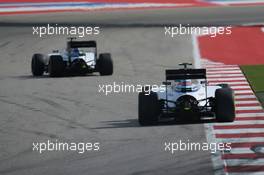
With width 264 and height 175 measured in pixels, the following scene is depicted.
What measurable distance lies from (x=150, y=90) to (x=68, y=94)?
5373 mm

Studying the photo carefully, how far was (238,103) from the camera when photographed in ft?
70.5

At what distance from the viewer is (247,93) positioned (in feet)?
76.3

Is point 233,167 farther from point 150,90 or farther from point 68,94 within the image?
point 68,94

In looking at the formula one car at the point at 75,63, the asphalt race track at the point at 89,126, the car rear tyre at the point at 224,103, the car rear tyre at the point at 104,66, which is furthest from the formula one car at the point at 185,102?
the car rear tyre at the point at 104,66

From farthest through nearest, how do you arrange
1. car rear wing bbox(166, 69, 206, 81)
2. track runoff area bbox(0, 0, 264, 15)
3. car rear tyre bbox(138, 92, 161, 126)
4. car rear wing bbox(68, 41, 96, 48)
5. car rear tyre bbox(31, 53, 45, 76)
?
track runoff area bbox(0, 0, 264, 15)
car rear tyre bbox(31, 53, 45, 76)
car rear wing bbox(68, 41, 96, 48)
car rear wing bbox(166, 69, 206, 81)
car rear tyre bbox(138, 92, 161, 126)

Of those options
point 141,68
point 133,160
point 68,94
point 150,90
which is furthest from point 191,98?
point 141,68

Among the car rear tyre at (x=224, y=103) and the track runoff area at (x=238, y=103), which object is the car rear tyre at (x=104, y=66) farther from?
the car rear tyre at (x=224, y=103)

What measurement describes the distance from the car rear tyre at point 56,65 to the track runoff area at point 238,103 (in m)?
5.03

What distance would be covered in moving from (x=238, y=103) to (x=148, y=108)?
13.1 ft

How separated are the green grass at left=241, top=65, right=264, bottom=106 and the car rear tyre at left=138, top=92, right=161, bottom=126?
419 cm

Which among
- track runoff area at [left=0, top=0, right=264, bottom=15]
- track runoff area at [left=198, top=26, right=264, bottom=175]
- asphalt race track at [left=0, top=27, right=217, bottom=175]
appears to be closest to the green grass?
track runoff area at [left=198, top=26, right=264, bottom=175]

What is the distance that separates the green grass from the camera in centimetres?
2323

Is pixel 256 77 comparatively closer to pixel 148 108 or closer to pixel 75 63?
pixel 75 63

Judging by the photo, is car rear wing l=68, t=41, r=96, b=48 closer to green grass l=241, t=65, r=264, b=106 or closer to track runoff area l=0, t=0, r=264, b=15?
green grass l=241, t=65, r=264, b=106
